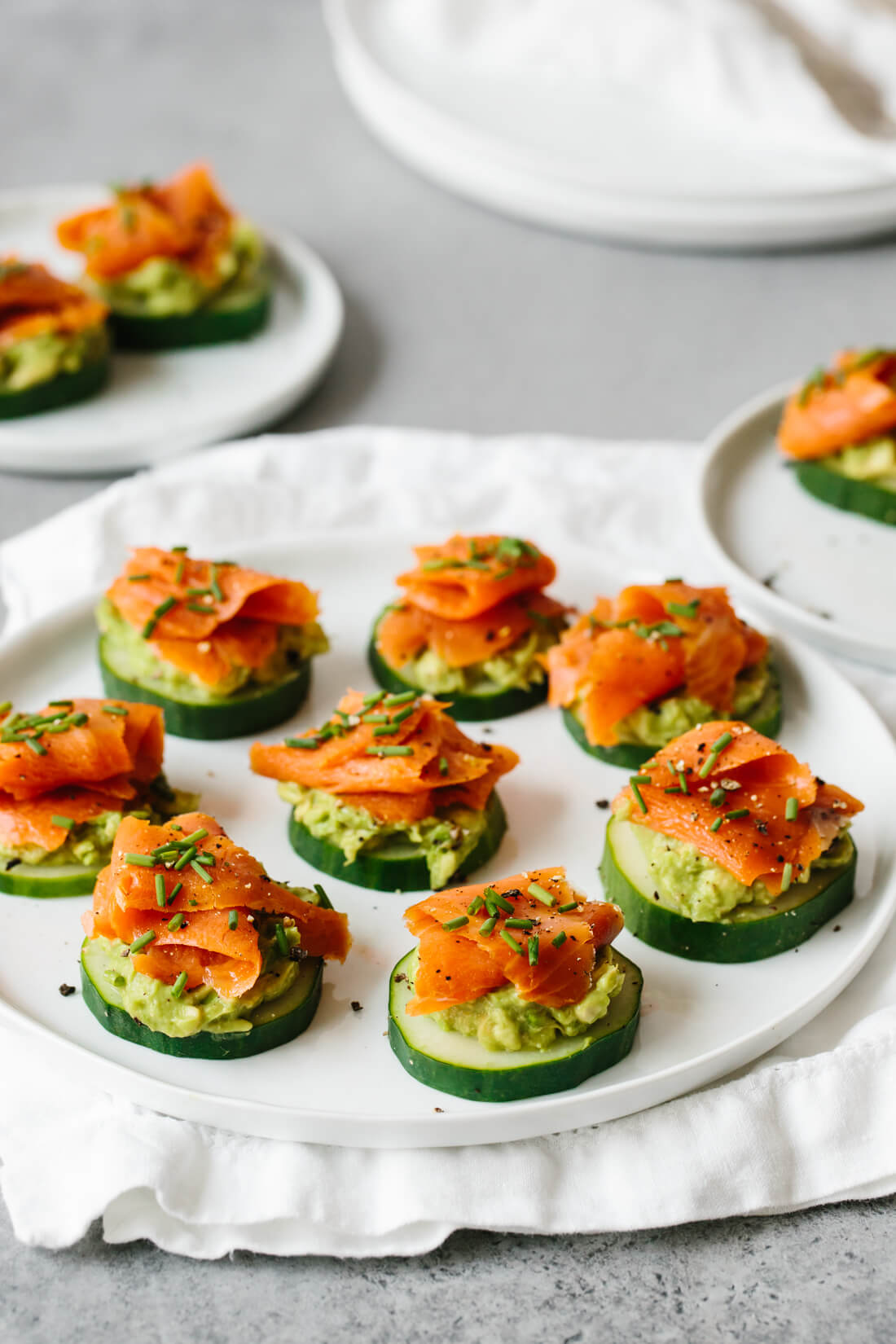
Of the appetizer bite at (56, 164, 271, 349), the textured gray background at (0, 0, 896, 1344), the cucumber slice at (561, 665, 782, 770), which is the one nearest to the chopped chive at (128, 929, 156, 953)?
the textured gray background at (0, 0, 896, 1344)

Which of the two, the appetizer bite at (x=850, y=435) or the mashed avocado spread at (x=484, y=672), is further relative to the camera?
the appetizer bite at (x=850, y=435)

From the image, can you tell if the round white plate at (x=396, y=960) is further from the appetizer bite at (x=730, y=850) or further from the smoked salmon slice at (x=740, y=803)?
the smoked salmon slice at (x=740, y=803)

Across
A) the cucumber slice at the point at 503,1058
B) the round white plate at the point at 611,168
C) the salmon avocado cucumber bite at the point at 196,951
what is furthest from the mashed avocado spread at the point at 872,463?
the salmon avocado cucumber bite at the point at 196,951

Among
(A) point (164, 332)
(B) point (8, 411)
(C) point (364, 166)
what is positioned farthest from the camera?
(C) point (364, 166)

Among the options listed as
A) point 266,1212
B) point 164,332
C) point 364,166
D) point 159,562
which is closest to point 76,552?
point 159,562

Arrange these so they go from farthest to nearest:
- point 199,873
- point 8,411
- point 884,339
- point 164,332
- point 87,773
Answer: point 884,339 < point 164,332 < point 8,411 < point 87,773 < point 199,873

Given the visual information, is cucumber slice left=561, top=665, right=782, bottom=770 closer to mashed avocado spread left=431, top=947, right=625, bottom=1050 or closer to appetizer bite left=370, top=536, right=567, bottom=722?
appetizer bite left=370, top=536, right=567, bottom=722

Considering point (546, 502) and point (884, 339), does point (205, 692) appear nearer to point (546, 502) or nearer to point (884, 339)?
point (546, 502)
